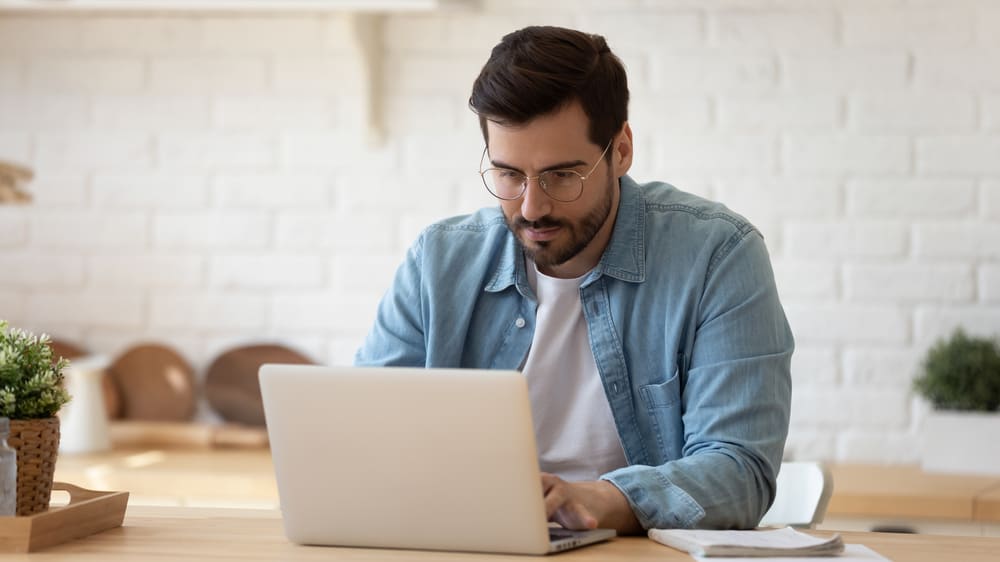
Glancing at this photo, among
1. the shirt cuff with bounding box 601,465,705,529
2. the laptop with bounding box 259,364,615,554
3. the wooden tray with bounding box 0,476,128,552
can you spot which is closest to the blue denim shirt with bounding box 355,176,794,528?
the shirt cuff with bounding box 601,465,705,529

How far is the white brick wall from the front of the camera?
287 cm

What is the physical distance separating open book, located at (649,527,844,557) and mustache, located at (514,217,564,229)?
0.52m

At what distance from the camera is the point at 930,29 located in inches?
112

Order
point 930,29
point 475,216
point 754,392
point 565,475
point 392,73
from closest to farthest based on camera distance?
1. point 754,392
2. point 565,475
3. point 475,216
4. point 930,29
5. point 392,73

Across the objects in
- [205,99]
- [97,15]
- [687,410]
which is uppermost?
[97,15]

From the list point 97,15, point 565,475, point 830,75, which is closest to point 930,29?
point 830,75

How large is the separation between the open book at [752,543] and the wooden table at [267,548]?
0.06 ft

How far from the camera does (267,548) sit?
1.47 m

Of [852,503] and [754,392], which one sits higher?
[754,392]

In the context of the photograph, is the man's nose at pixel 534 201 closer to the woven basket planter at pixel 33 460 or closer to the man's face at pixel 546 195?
the man's face at pixel 546 195

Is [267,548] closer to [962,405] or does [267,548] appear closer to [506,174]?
[506,174]

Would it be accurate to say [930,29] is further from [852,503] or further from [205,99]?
[205,99]

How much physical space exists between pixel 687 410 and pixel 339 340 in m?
1.46

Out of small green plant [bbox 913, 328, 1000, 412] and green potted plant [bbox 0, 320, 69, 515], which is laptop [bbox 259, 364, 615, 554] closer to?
green potted plant [bbox 0, 320, 69, 515]
